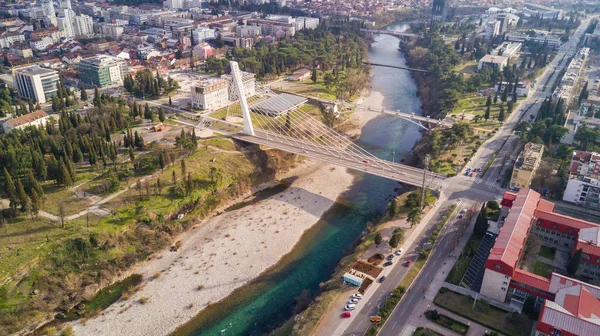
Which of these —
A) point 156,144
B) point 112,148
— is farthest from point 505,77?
point 112,148

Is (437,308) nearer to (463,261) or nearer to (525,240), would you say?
(463,261)

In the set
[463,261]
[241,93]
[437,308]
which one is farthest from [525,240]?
[241,93]

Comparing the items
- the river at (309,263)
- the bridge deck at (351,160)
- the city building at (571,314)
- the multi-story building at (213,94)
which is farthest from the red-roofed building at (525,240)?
the multi-story building at (213,94)

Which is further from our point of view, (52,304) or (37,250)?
(37,250)

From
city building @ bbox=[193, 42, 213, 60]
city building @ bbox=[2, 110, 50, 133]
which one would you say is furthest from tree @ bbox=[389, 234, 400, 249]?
city building @ bbox=[193, 42, 213, 60]

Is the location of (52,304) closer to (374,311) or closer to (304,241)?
(304,241)

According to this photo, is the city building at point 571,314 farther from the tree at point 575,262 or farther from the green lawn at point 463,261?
the green lawn at point 463,261

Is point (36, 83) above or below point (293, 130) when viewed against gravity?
above
